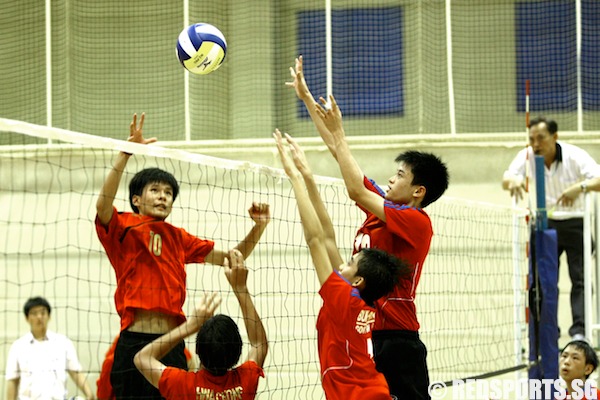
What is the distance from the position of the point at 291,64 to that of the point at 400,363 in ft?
25.8

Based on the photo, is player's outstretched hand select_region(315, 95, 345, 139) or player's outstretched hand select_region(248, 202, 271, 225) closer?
player's outstretched hand select_region(315, 95, 345, 139)

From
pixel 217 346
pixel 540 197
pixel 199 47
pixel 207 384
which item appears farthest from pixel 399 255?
pixel 540 197

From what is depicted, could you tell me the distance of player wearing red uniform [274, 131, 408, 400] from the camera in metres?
4.71

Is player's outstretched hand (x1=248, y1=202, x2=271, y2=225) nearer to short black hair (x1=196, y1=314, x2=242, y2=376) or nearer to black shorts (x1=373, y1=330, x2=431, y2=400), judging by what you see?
short black hair (x1=196, y1=314, x2=242, y2=376)

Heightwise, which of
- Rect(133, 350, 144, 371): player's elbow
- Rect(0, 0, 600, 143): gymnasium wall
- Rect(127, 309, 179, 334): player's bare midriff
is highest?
Rect(0, 0, 600, 143): gymnasium wall

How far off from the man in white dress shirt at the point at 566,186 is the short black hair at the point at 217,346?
184 inches

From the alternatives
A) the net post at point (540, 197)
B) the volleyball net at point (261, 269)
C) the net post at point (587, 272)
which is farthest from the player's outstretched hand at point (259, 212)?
the volleyball net at point (261, 269)

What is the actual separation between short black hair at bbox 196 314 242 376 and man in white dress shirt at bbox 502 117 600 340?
15.4 ft

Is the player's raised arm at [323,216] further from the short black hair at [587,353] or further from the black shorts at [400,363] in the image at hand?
the short black hair at [587,353]

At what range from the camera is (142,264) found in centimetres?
545

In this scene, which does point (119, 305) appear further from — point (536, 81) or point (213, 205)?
point (536, 81)

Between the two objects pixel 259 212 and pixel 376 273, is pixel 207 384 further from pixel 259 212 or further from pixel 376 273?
pixel 259 212

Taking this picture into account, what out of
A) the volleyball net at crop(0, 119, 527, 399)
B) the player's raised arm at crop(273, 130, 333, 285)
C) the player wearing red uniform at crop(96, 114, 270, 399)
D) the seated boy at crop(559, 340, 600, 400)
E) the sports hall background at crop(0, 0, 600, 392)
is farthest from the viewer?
the sports hall background at crop(0, 0, 600, 392)

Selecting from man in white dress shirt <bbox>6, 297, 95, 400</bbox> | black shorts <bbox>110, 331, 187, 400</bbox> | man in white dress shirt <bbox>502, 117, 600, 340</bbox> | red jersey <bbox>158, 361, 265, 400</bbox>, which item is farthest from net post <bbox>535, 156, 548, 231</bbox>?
man in white dress shirt <bbox>6, 297, 95, 400</bbox>
